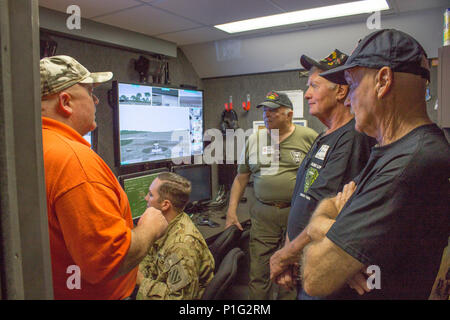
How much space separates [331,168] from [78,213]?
91 cm

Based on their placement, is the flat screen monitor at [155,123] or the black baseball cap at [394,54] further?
the flat screen monitor at [155,123]

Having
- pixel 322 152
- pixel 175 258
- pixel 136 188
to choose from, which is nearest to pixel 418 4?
pixel 322 152

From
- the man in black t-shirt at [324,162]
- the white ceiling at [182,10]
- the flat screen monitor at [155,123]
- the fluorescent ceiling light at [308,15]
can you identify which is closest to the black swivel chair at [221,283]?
the man in black t-shirt at [324,162]

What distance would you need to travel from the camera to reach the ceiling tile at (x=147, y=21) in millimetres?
2088

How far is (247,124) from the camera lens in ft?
10.7

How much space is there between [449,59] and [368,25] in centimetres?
92

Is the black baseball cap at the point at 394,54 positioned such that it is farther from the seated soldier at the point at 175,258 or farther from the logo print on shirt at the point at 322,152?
the seated soldier at the point at 175,258

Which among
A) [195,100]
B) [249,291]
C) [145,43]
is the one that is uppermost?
[145,43]

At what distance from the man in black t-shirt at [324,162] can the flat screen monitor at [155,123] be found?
1.41m

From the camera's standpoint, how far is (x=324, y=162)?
53.0 inches

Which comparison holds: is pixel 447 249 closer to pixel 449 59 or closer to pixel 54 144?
pixel 54 144

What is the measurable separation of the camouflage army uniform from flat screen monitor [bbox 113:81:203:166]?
101cm

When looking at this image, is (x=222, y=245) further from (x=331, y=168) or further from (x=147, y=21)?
(x=147, y=21)

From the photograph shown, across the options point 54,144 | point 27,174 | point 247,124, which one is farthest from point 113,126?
point 27,174
